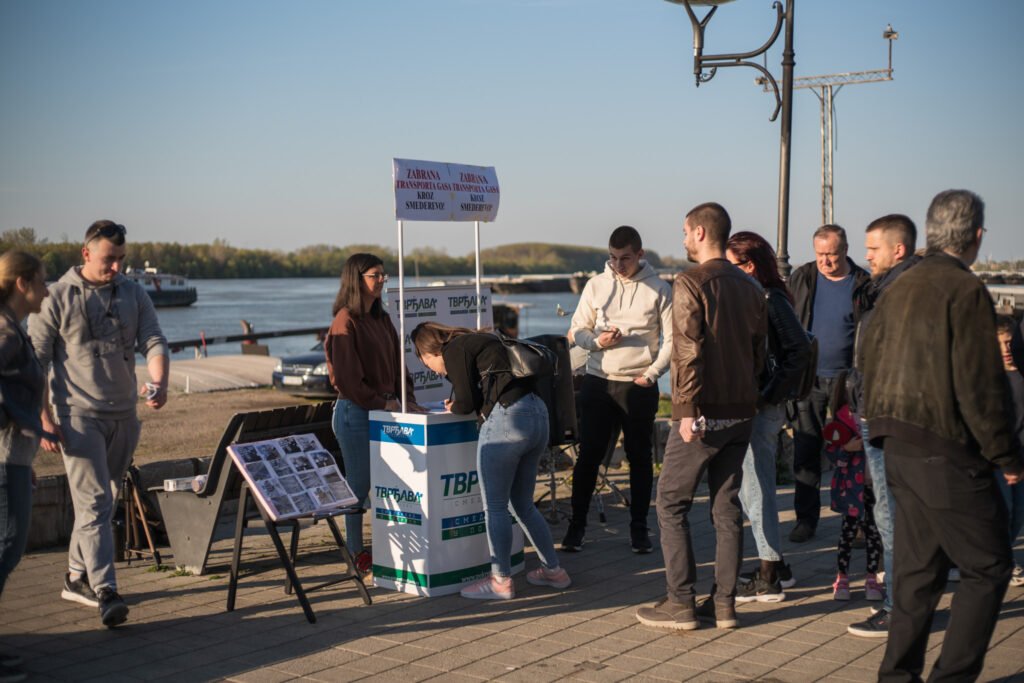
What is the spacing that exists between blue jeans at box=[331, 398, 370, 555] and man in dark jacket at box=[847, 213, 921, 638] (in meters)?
2.84

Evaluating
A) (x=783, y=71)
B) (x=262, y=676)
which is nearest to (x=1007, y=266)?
(x=783, y=71)

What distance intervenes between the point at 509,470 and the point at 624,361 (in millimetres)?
1436

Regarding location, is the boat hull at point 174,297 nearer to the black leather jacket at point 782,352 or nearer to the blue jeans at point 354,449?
the blue jeans at point 354,449

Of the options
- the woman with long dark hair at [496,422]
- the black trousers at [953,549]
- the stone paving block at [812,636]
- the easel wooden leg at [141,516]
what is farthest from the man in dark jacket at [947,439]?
the easel wooden leg at [141,516]

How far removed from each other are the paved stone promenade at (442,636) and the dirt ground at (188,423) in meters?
2.37

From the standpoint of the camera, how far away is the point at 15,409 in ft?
16.7

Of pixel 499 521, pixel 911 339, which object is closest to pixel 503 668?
pixel 499 521

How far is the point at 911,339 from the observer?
13.4ft

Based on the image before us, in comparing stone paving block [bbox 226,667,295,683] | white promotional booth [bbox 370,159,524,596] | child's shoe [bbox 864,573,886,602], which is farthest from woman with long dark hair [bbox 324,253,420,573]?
child's shoe [bbox 864,573,886,602]

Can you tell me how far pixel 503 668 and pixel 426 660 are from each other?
378 millimetres

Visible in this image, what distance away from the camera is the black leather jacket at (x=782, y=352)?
5758 millimetres

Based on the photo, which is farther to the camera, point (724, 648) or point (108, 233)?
point (108, 233)

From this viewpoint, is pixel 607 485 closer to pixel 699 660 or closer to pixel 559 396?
pixel 559 396

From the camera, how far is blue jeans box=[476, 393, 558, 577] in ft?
19.5
